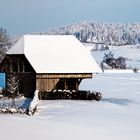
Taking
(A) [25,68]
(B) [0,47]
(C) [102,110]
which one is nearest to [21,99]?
(A) [25,68]

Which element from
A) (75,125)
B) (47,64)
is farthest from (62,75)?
(75,125)

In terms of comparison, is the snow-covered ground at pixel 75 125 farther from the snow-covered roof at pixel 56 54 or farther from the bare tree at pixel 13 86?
the snow-covered roof at pixel 56 54

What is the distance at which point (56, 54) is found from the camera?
2084 inches

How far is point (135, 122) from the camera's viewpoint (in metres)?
29.4

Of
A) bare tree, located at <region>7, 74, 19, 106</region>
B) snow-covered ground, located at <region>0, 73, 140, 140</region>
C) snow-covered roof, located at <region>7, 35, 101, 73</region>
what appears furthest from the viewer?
snow-covered roof, located at <region>7, 35, 101, 73</region>

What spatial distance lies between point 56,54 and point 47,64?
8.98ft

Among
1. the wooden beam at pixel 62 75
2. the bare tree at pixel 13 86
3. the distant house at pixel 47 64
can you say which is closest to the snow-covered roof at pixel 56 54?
the distant house at pixel 47 64

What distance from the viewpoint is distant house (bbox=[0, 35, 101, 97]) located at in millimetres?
50438

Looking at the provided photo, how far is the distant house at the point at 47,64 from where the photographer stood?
50438 millimetres

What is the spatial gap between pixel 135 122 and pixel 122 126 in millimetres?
2253

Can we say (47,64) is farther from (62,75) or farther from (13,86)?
(13,86)

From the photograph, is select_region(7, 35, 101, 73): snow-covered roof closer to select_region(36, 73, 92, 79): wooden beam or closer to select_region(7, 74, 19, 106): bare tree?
select_region(36, 73, 92, 79): wooden beam

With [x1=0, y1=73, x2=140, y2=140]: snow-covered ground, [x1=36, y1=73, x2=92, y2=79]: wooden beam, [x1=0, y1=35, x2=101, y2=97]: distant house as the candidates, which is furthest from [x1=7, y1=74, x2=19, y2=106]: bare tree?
[x1=0, y1=73, x2=140, y2=140]: snow-covered ground

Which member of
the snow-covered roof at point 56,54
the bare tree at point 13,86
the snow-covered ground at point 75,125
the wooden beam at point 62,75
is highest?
the snow-covered roof at point 56,54
